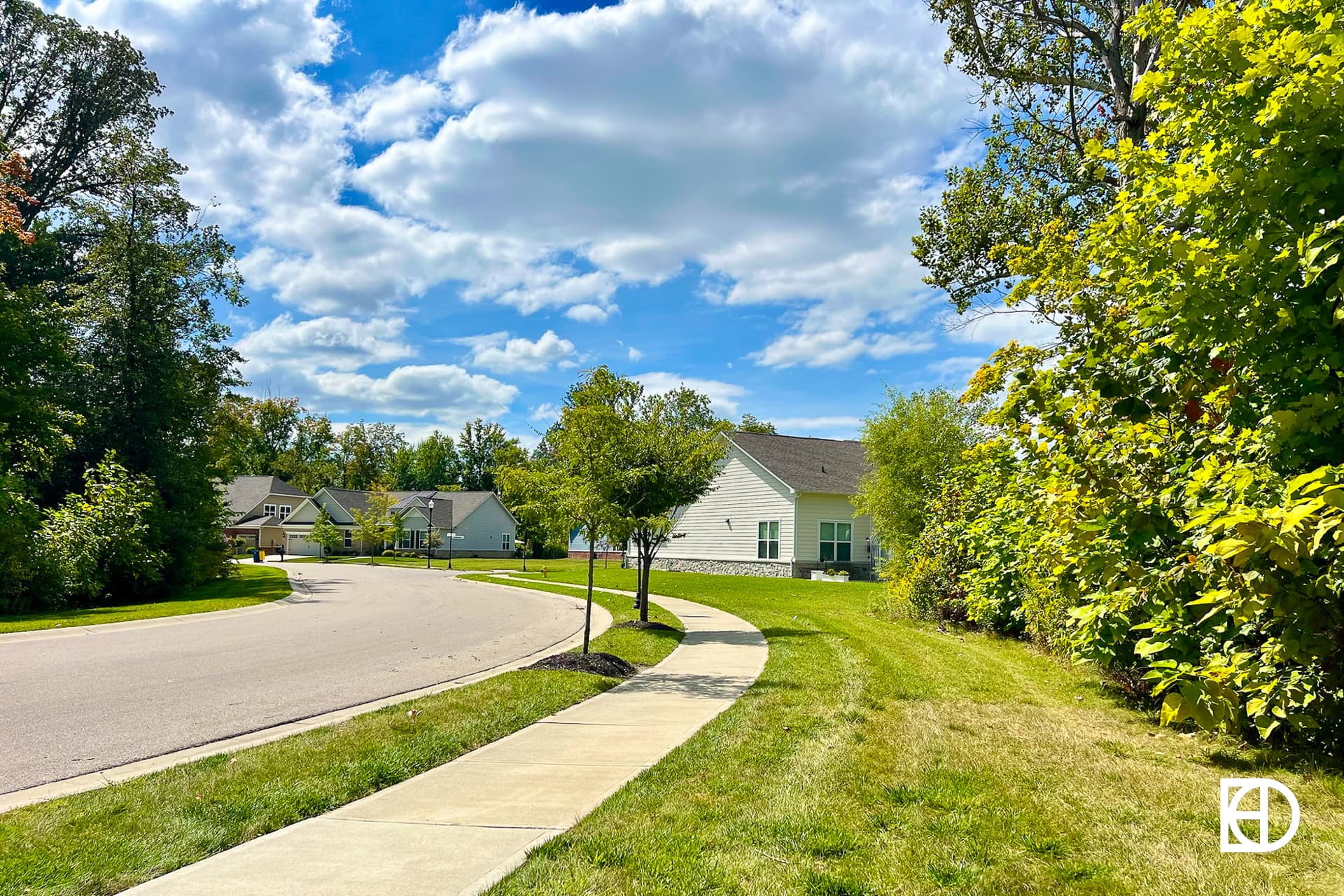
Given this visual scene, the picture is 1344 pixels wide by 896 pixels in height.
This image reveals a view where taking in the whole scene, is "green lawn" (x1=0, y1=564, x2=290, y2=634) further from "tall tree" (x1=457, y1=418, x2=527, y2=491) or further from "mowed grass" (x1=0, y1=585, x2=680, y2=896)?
"tall tree" (x1=457, y1=418, x2=527, y2=491)

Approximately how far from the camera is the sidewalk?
3.93m

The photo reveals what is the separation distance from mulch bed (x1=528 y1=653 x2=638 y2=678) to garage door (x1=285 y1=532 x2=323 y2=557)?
6362cm

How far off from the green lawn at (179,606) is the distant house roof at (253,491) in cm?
4444

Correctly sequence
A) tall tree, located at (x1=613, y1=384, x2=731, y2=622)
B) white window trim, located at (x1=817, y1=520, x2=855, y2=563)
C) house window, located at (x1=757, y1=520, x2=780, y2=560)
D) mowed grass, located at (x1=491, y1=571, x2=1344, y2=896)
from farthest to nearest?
house window, located at (x1=757, y1=520, x2=780, y2=560) < white window trim, located at (x1=817, y1=520, x2=855, y2=563) < tall tree, located at (x1=613, y1=384, x2=731, y2=622) < mowed grass, located at (x1=491, y1=571, x2=1344, y2=896)

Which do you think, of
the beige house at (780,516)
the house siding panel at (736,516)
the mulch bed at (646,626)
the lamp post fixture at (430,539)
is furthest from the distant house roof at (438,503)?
the mulch bed at (646,626)

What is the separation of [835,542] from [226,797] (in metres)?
30.1

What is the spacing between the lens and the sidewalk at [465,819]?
3932 mm

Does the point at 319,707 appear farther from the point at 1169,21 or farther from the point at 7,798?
the point at 1169,21

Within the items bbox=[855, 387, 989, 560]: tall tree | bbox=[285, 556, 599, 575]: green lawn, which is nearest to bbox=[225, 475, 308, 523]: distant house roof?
bbox=[285, 556, 599, 575]: green lawn

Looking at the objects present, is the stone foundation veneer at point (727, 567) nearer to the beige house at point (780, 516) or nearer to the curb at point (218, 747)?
the beige house at point (780, 516)

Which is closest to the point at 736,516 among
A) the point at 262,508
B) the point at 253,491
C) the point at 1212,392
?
the point at 1212,392

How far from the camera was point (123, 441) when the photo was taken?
26828 mm

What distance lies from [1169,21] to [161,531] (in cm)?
2841

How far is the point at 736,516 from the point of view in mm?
36312
